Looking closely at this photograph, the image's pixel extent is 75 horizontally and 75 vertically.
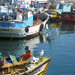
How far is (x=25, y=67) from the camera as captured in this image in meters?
15.5

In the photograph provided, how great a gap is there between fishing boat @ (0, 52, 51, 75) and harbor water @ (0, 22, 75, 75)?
2.28 metres

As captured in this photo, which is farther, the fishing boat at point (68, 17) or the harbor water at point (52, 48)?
the fishing boat at point (68, 17)

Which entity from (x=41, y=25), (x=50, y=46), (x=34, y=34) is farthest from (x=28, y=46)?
(x=41, y=25)

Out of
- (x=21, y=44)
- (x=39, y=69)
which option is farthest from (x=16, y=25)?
(x=39, y=69)

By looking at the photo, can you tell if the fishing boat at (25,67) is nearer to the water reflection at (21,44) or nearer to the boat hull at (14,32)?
the water reflection at (21,44)

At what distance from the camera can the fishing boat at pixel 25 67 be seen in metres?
14.8

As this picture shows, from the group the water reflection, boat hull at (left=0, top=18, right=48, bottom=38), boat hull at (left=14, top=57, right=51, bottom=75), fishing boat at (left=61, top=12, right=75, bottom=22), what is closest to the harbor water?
the water reflection

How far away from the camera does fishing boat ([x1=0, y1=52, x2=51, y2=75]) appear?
48.4 ft

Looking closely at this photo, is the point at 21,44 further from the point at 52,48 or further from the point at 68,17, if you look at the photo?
the point at 68,17

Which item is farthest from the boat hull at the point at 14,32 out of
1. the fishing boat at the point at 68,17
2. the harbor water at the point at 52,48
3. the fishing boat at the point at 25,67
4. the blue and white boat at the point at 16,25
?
the fishing boat at the point at 68,17

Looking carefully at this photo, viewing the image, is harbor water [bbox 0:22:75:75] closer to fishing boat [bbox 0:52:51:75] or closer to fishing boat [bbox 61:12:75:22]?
fishing boat [bbox 0:52:51:75]

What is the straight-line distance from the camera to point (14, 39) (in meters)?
31.6

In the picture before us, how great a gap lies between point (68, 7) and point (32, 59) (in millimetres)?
50895

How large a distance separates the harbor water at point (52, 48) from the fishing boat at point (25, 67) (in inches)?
89.8
